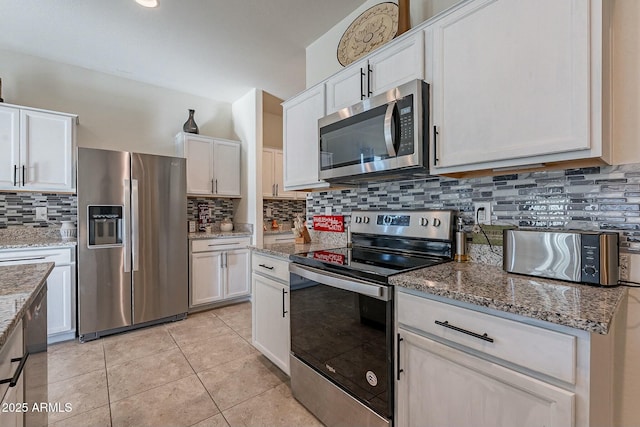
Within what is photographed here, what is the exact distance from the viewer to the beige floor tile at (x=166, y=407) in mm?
1617

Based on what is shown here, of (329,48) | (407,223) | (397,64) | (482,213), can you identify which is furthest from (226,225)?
(482,213)

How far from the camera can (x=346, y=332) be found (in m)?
1.41

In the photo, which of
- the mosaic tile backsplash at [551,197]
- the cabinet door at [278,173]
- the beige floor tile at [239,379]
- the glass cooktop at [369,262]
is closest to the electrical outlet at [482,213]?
the mosaic tile backsplash at [551,197]

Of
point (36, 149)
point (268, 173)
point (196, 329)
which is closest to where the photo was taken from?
point (36, 149)

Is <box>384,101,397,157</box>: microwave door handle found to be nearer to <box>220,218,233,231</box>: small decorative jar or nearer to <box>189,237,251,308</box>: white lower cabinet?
<box>189,237,251,308</box>: white lower cabinet

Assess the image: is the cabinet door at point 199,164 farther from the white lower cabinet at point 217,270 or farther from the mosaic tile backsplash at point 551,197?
the mosaic tile backsplash at point 551,197

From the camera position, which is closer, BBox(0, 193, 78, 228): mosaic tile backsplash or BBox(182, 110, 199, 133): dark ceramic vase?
BBox(0, 193, 78, 228): mosaic tile backsplash

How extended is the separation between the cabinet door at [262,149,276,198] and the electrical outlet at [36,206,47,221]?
7.51 ft

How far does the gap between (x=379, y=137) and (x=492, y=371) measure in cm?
114

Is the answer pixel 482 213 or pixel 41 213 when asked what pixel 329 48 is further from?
pixel 41 213

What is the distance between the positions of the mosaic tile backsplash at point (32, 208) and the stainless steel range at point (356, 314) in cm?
280

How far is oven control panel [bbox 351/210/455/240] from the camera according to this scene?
158 cm

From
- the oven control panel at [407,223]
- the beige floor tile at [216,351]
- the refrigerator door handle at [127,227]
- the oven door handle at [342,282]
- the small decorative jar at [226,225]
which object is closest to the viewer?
the oven door handle at [342,282]

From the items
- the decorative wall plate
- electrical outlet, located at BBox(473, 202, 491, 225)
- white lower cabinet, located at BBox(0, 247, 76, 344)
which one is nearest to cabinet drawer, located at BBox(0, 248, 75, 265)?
white lower cabinet, located at BBox(0, 247, 76, 344)
